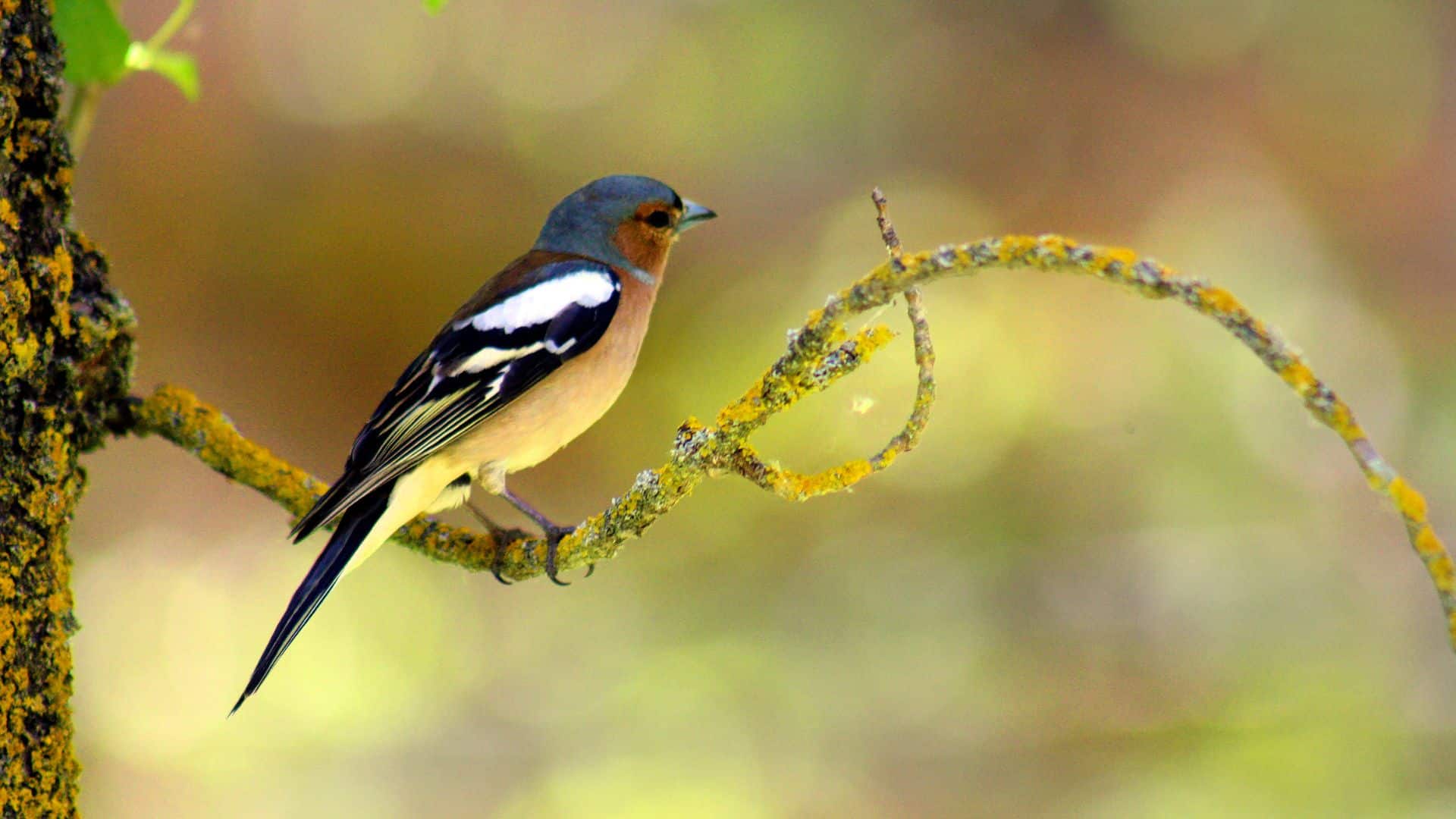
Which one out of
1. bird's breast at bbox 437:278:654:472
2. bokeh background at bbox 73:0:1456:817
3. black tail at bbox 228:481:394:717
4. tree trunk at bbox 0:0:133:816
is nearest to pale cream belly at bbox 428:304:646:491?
bird's breast at bbox 437:278:654:472

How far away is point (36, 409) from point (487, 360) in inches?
45.7

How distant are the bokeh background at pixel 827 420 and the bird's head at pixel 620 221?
1.72 metres

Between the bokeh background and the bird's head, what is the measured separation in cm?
172

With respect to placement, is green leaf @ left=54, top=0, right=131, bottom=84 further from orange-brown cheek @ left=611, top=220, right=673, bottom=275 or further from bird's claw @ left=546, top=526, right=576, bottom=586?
orange-brown cheek @ left=611, top=220, right=673, bottom=275

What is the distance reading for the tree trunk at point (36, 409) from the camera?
2.29m

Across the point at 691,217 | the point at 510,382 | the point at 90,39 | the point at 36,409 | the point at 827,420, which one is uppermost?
the point at 827,420

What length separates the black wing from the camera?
10.4 ft

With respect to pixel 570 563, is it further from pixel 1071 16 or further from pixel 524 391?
pixel 1071 16

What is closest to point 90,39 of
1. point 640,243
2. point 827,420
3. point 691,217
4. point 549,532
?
point 549,532

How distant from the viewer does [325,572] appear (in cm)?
288

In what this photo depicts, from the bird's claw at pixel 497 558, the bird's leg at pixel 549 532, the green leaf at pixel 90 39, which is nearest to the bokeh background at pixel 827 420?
the bird's leg at pixel 549 532

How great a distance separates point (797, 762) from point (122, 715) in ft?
9.45

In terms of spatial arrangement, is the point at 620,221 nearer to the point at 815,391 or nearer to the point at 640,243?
the point at 640,243

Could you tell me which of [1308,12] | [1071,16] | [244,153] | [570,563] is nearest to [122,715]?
[244,153]
